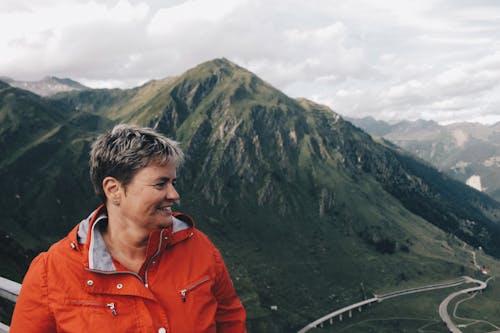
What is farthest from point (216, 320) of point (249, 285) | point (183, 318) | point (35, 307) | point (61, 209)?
point (61, 209)

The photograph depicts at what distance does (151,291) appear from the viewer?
236 inches

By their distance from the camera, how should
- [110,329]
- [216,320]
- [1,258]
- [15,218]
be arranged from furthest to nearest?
[15,218] < [1,258] < [216,320] < [110,329]

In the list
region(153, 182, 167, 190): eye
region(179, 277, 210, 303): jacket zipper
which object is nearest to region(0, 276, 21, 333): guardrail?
region(179, 277, 210, 303): jacket zipper

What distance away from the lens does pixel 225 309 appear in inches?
273

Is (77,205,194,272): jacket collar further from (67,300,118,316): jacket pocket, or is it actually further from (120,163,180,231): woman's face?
(67,300,118,316): jacket pocket

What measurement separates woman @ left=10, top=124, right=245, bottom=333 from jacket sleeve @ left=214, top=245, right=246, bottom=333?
0.02m

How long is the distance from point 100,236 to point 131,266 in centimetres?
68

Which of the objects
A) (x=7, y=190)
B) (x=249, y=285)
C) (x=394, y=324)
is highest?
(x=7, y=190)

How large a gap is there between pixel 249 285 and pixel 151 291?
192859 millimetres

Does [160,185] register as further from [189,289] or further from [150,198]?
[189,289]

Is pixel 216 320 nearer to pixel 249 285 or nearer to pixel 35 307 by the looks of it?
pixel 35 307

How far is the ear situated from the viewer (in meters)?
6.41

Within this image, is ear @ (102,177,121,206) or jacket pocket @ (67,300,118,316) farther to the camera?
ear @ (102,177,121,206)

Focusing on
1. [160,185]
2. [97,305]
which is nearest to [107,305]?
[97,305]
